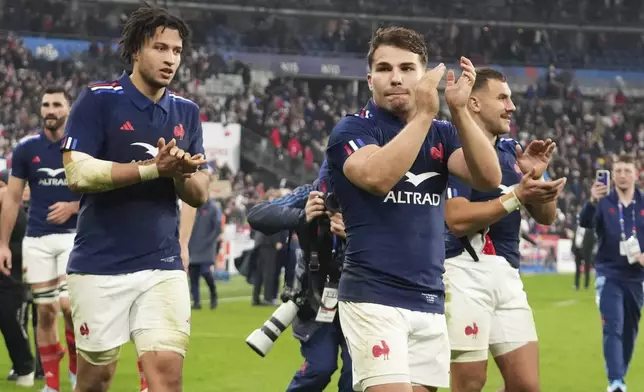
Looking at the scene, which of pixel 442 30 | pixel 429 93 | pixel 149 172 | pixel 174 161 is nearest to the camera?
pixel 429 93

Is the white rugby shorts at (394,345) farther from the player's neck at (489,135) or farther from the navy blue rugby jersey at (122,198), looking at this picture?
the player's neck at (489,135)

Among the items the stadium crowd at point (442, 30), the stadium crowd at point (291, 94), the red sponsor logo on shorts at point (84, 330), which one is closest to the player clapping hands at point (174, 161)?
the red sponsor logo on shorts at point (84, 330)

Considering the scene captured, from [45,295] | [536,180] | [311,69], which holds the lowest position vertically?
[45,295]

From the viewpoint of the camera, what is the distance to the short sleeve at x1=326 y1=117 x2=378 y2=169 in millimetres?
4945

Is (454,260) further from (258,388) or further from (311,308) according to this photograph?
(258,388)

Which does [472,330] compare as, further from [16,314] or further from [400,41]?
[16,314]

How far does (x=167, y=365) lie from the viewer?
5621mm

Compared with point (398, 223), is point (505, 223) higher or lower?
lower

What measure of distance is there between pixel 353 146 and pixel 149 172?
1142 mm

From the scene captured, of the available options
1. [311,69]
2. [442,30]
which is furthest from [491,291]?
[442,30]

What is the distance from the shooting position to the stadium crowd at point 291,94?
1566 inches

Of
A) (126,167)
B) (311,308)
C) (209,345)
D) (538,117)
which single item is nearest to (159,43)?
(126,167)

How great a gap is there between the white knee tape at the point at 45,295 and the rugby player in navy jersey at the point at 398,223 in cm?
530

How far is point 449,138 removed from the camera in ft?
17.1
